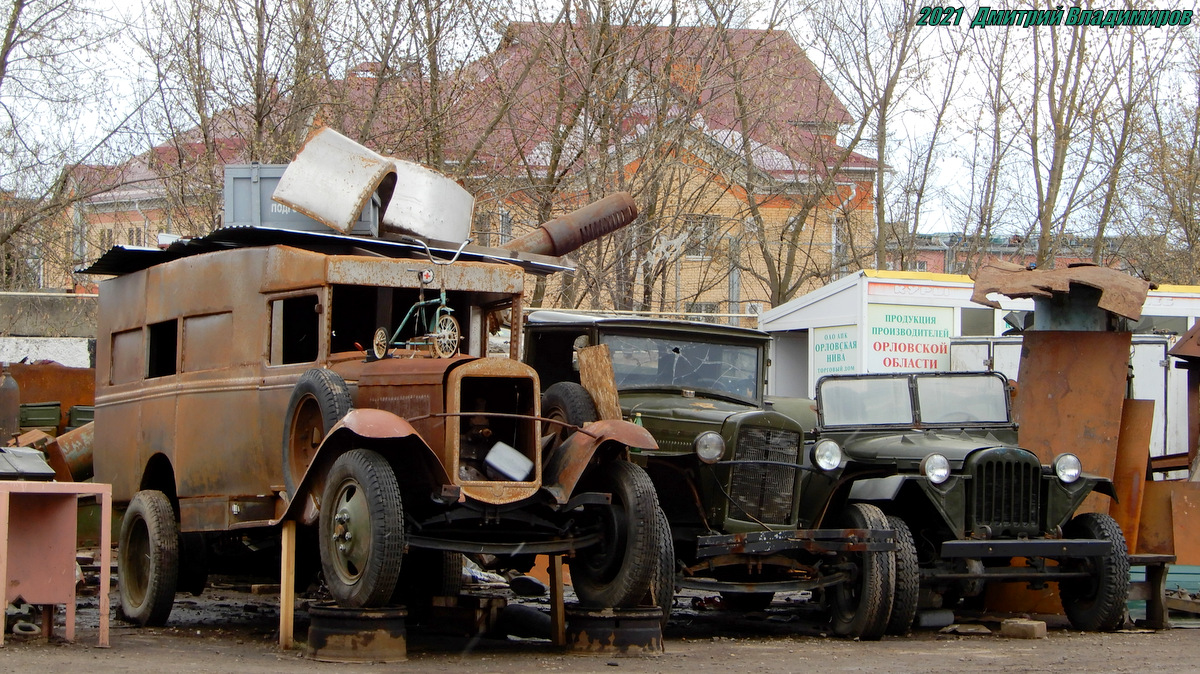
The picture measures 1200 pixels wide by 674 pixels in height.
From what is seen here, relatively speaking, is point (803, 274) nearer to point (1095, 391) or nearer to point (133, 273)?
point (1095, 391)

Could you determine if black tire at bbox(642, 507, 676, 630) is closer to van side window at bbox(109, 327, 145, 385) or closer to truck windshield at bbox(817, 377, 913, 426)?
truck windshield at bbox(817, 377, 913, 426)

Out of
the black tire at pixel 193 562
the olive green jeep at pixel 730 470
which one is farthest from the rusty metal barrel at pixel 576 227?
the black tire at pixel 193 562

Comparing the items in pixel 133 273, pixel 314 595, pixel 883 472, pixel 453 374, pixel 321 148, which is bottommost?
pixel 314 595

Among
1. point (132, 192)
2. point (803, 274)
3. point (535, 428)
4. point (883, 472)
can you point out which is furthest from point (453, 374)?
point (803, 274)

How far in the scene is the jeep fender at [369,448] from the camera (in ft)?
22.7

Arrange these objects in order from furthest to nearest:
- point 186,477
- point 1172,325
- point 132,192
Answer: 1. point 132,192
2. point 1172,325
3. point 186,477

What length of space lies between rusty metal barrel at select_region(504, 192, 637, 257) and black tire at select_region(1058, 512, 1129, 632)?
4.43 metres

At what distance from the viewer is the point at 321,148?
29.0 ft

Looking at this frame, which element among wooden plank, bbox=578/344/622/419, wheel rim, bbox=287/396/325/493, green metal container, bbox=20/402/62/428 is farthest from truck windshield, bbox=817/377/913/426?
green metal container, bbox=20/402/62/428

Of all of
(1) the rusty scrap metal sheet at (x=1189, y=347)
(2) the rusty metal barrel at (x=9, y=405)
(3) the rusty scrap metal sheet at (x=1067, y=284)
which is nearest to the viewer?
(3) the rusty scrap metal sheet at (x=1067, y=284)

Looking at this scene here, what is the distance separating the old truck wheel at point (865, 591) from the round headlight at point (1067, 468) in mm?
1461

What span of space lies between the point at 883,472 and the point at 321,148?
4972mm

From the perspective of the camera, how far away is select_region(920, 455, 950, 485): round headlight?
370 inches

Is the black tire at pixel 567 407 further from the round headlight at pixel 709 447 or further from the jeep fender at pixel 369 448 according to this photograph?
the jeep fender at pixel 369 448
